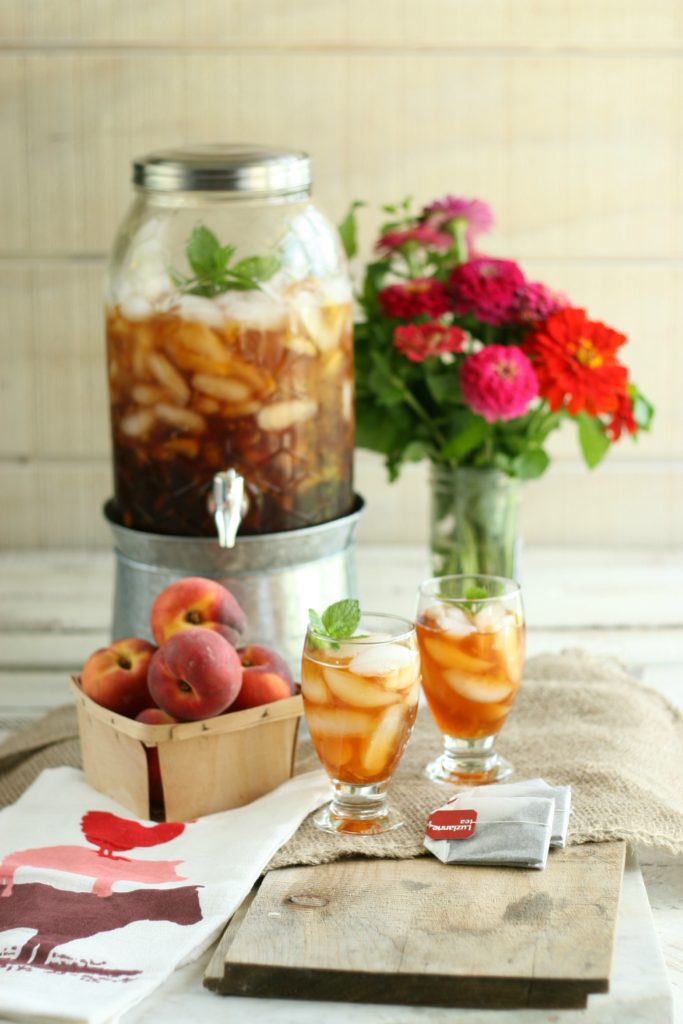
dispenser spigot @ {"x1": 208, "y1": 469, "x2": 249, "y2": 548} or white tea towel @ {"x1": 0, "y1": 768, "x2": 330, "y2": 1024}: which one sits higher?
dispenser spigot @ {"x1": 208, "y1": 469, "x2": 249, "y2": 548}

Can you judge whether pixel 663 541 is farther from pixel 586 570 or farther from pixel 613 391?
pixel 613 391

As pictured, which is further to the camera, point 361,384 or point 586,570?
point 586,570

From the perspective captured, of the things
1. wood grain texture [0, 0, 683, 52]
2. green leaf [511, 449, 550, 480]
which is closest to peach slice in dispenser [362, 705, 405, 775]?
green leaf [511, 449, 550, 480]

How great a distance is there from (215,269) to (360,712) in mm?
479

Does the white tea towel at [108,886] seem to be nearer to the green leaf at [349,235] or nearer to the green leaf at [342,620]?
the green leaf at [342,620]

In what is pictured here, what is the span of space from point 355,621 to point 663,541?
1.19 metres

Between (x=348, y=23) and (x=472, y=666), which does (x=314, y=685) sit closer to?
(x=472, y=666)

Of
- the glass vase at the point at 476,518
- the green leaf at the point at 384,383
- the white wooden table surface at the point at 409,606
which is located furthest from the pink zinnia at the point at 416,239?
the white wooden table surface at the point at 409,606

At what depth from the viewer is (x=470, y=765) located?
1.21m

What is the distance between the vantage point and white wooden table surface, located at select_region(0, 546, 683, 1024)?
1.60 m

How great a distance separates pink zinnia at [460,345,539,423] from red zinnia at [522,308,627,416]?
23 millimetres

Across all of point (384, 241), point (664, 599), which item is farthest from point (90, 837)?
point (664, 599)

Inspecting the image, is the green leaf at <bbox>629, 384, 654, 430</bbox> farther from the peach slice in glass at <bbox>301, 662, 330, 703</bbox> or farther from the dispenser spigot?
the peach slice in glass at <bbox>301, 662, 330, 703</bbox>

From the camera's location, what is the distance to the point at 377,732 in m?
1.09
